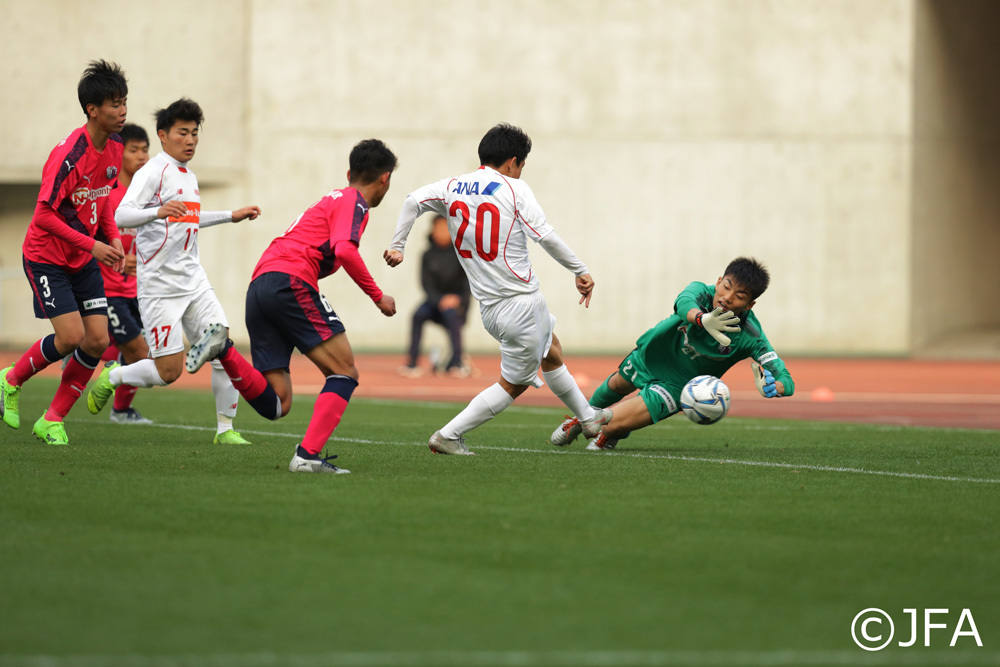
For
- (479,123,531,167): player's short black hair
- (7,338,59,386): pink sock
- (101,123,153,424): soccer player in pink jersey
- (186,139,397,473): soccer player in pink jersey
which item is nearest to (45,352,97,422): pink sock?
(7,338,59,386): pink sock

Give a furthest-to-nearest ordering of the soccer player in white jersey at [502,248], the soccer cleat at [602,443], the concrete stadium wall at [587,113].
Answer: the concrete stadium wall at [587,113] < the soccer cleat at [602,443] < the soccer player in white jersey at [502,248]

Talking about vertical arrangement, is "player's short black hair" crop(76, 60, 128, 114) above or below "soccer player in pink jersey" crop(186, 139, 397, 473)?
above

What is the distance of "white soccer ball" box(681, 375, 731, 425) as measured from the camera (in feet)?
24.2

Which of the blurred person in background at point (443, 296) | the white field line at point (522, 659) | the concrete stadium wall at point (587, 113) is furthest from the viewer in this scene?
the concrete stadium wall at point (587, 113)

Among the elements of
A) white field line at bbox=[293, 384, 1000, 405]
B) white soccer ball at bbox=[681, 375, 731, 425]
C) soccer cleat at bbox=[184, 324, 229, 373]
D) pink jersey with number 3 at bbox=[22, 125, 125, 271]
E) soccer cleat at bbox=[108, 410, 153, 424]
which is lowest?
white field line at bbox=[293, 384, 1000, 405]

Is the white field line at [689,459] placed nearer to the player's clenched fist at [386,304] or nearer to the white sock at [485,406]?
the white sock at [485,406]

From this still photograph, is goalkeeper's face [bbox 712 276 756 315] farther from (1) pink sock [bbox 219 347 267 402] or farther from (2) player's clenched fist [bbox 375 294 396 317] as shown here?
(1) pink sock [bbox 219 347 267 402]

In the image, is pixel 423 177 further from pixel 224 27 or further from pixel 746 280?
pixel 746 280

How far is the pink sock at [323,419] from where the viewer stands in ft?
20.2

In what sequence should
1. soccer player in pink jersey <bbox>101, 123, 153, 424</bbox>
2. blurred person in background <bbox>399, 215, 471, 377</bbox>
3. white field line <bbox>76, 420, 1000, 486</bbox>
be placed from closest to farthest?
white field line <bbox>76, 420, 1000, 486</bbox>, soccer player in pink jersey <bbox>101, 123, 153, 424</bbox>, blurred person in background <bbox>399, 215, 471, 377</bbox>

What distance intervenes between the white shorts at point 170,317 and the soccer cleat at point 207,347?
96 cm

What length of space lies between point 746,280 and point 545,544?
3.17 meters

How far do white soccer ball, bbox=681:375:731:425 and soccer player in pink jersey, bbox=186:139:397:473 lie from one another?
214 centimetres

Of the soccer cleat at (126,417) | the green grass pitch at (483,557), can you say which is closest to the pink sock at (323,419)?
the green grass pitch at (483,557)
